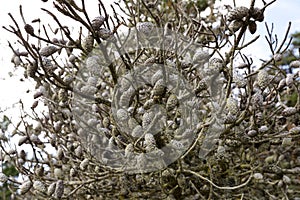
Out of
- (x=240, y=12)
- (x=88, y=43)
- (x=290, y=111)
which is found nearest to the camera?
(x=240, y=12)

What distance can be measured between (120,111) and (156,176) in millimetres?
461

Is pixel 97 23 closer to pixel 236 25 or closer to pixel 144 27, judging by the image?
pixel 144 27

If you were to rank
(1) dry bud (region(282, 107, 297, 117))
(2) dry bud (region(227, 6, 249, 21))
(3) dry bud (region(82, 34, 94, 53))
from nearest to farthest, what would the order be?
(2) dry bud (region(227, 6, 249, 21)) < (3) dry bud (region(82, 34, 94, 53)) < (1) dry bud (region(282, 107, 297, 117))

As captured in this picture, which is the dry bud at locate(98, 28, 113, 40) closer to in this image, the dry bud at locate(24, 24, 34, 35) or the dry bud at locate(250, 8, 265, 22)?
the dry bud at locate(24, 24, 34, 35)

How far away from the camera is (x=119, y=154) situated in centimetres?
145

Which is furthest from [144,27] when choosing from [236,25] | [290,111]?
[290,111]

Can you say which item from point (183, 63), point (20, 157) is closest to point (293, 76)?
point (183, 63)

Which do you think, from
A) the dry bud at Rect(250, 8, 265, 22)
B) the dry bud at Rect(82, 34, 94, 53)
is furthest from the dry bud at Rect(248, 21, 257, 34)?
the dry bud at Rect(82, 34, 94, 53)

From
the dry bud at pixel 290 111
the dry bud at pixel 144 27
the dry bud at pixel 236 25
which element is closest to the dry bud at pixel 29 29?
the dry bud at pixel 144 27

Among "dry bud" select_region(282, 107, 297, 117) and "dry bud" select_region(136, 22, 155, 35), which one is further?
"dry bud" select_region(282, 107, 297, 117)

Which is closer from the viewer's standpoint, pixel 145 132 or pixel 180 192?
pixel 145 132

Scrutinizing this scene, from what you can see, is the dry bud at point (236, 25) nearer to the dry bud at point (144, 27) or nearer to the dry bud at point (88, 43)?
the dry bud at point (144, 27)

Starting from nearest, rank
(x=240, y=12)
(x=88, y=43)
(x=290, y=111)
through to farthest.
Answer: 1. (x=240, y=12)
2. (x=88, y=43)
3. (x=290, y=111)

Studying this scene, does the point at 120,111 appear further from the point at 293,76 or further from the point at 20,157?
the point at 20,157
